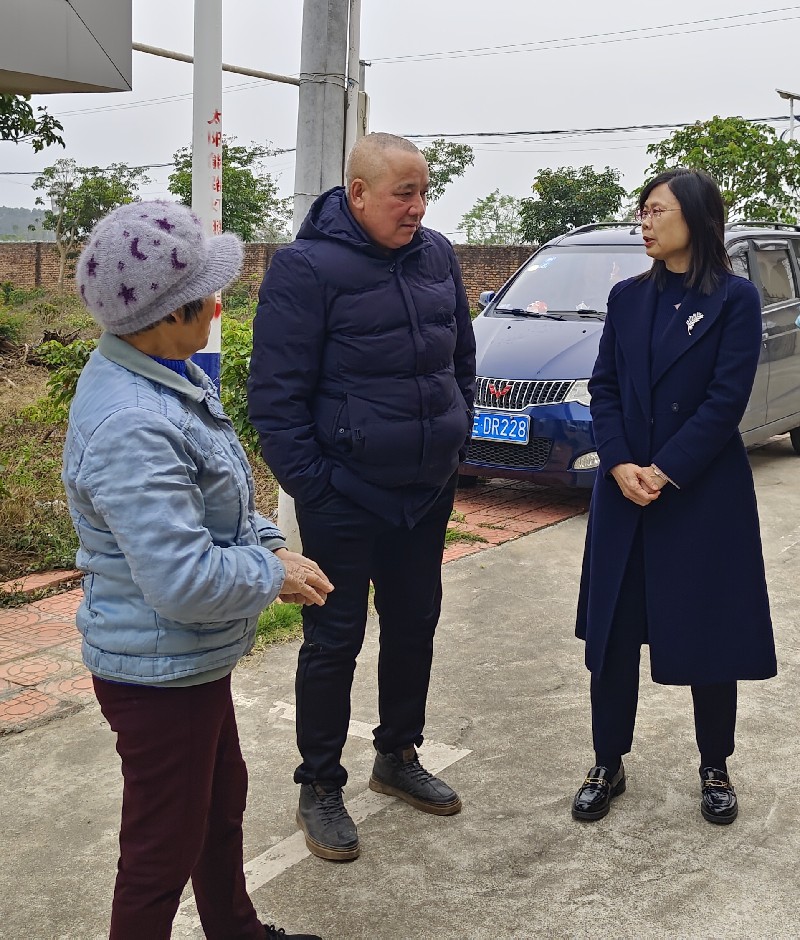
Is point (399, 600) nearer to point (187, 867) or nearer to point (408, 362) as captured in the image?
point (408, 362)

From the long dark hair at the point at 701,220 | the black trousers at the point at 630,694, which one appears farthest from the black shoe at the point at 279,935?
the long dark hair at the point at 701,220

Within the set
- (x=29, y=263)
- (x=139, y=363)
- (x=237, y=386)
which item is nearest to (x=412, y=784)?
(x=139, y=363)

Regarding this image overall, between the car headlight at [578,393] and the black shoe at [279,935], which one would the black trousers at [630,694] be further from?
the car headlight at [578,393]

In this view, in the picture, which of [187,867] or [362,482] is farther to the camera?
[362,482]

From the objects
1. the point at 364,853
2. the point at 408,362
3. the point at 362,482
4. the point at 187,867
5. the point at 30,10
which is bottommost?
the point at 364,853

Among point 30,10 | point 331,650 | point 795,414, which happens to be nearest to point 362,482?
point 331,650

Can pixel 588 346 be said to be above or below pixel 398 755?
above

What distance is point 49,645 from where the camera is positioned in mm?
4848

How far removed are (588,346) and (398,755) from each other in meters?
4.55

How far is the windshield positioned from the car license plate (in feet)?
3.76

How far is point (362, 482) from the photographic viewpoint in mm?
3211

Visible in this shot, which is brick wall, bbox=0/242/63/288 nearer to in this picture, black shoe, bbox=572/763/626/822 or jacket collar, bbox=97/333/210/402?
black shoe, bbox=572/763/626/822

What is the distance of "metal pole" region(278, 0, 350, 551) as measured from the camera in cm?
530

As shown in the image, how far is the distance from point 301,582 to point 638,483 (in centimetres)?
138
